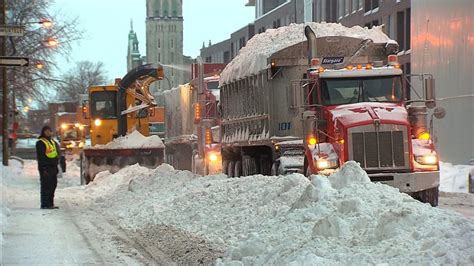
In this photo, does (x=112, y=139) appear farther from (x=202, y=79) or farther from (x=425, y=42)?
(x=425, y=42)

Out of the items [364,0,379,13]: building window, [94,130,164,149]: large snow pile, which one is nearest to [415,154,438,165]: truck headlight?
[94,130,164,149]: large snow pile

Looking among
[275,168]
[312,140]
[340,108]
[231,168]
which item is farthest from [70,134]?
[340,108]

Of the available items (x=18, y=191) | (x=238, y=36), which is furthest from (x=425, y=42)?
(x=238, y=36)

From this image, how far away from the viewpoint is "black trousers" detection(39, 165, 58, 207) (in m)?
18.5

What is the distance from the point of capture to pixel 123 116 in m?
29.2

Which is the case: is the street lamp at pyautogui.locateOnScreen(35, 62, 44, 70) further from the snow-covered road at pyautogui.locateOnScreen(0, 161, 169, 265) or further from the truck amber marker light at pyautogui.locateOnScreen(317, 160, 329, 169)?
the truck amber marker light at pyautogui.locateOnScreen(317, 160, 329, 169)

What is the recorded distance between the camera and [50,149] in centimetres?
1875

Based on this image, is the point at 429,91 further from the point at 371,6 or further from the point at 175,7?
the point at 175,7

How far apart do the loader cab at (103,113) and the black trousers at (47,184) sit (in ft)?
34.0

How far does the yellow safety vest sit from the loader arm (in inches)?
367

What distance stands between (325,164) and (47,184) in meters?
6.45

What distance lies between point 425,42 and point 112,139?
14.8m

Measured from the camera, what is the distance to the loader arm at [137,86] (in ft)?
92.0

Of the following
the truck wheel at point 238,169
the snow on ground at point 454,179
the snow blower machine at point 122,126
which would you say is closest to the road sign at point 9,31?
the truck wheel at point 238,169
